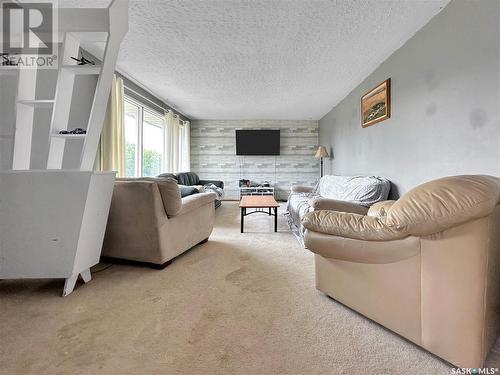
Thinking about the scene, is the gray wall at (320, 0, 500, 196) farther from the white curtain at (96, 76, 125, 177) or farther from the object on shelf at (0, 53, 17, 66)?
the object on shelf at (0, 53, 17, 66)

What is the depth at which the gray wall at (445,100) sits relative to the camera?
5.50ft

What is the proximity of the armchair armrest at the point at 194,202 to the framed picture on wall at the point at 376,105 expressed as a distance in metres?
→ 2.51

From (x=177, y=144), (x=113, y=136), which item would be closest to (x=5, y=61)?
(x=113, y=136)

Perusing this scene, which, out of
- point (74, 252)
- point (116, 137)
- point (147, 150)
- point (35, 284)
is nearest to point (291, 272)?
point (74, 252)

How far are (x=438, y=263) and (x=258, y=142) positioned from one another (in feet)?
19.3

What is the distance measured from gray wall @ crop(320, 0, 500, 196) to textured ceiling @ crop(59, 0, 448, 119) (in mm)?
227

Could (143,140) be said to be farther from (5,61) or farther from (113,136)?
(5,61)

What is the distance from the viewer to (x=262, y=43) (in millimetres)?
2656

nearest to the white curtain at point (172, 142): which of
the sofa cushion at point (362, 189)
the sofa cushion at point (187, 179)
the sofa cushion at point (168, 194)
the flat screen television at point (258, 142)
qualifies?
the sofa cushion at point (187, 179)

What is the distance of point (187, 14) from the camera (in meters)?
2.16

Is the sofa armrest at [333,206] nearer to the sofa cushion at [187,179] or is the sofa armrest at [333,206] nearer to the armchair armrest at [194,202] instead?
the armchair armrest at [194,202]

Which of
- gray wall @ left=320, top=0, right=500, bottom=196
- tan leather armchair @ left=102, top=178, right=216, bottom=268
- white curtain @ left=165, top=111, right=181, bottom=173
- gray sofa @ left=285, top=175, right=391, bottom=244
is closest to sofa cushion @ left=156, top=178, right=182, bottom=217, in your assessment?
tan leather armchair @ left=102, top=178, right=216, bottom=268

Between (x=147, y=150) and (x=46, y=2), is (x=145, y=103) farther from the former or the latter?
(x=46, y=2)

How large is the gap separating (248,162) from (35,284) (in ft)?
18.0
